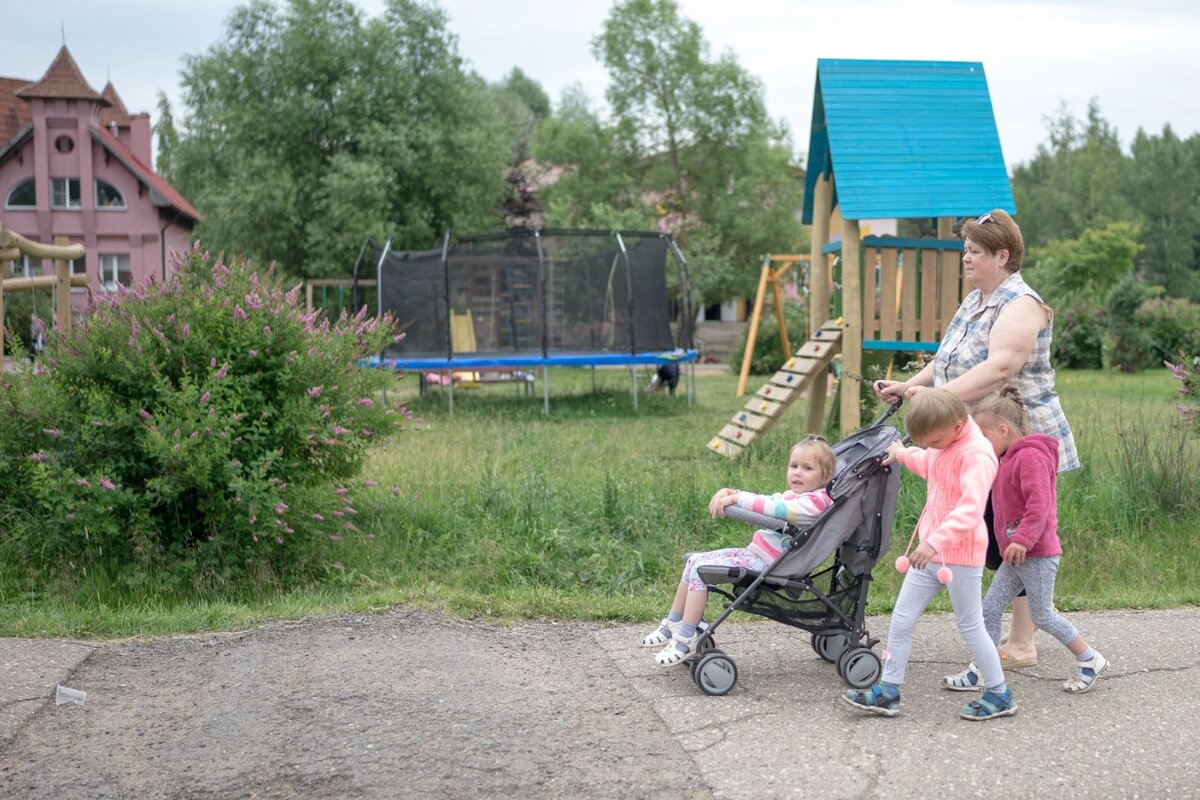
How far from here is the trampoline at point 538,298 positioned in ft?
57.5

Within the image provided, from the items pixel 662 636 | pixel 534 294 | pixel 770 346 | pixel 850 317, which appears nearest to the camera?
pixel 662 636

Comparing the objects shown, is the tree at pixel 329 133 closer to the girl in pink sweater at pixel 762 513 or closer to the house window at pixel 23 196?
the house window at pixel 23 196

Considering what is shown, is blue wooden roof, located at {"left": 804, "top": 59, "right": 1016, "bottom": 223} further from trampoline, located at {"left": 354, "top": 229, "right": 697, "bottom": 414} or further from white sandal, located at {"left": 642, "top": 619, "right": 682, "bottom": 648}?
white sandal, located at {"left": 642, "top": 619, "right": 682, "bottom": 648}

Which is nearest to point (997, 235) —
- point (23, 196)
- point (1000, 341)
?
point (1000, 341)

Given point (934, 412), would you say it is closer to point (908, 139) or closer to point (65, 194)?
point (908, 139)

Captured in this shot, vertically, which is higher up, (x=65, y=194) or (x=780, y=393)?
(x=65, y=194)

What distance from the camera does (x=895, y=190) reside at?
38.5 ft

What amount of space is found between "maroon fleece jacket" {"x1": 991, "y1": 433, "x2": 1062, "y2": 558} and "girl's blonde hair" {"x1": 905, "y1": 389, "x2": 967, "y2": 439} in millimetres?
389

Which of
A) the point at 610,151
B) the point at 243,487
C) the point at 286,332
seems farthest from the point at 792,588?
the point at 610,151

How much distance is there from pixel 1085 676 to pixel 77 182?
3909cm

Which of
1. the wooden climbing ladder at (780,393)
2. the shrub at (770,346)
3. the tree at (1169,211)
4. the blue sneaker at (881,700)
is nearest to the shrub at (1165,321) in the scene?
the shrub at (770,346)

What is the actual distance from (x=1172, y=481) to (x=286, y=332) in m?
5.51

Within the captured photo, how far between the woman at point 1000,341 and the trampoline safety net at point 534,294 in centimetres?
1222

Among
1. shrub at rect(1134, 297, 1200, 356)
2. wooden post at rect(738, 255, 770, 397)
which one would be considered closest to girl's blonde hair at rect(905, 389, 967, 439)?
wooden post at rect(738, 255, 770, 397)
